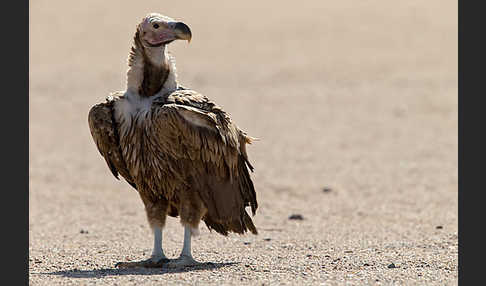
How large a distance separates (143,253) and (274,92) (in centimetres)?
1797

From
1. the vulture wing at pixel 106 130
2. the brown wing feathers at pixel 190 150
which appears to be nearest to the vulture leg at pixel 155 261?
the brown wing feathers at pixel 190 150

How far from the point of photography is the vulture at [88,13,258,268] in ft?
31.1

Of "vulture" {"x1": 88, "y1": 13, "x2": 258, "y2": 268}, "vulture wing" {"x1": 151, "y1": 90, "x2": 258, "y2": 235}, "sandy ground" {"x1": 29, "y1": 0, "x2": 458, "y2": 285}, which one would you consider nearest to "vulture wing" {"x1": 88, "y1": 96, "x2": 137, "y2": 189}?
"vulture" {"x1": 88, "y1": 13, "x2": 258, "y2": 268}

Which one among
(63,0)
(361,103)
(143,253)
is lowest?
(143,253)

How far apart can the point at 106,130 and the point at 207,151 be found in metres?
1.00

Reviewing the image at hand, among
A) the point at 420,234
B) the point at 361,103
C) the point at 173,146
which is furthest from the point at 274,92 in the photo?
the point at 173,146

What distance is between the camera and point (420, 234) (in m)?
13.5

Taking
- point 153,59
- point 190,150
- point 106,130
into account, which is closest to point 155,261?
point 190,150

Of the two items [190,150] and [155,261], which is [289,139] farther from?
[190,150]

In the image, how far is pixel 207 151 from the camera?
379 inches

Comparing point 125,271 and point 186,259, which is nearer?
point 125,271

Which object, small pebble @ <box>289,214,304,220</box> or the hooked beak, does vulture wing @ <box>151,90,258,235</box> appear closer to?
the hooked beak

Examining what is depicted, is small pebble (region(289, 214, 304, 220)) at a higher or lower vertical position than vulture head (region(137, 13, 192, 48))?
lower

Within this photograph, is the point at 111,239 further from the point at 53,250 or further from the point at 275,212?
the point at 275,212
